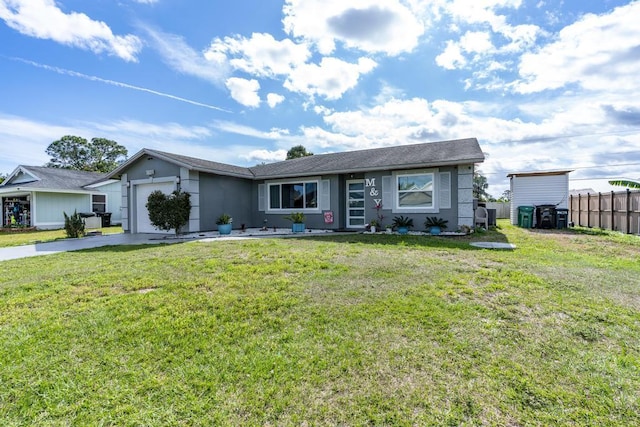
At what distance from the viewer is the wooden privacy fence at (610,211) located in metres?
10.9

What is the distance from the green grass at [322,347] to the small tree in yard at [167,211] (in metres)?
5.68

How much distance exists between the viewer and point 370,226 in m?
11.5

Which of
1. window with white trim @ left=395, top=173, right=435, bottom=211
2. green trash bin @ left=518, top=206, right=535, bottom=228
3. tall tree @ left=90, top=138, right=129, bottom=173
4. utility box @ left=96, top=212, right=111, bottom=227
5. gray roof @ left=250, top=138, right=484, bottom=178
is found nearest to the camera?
gray roof @ left=250, top=138, right=484, bottom=178

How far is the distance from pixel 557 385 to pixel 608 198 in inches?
588

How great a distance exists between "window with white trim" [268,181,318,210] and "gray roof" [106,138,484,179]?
635 millimetres

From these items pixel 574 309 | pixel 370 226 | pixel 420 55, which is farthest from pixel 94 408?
pixel 420 55

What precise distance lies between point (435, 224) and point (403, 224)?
3.62ft

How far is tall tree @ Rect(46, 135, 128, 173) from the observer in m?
40.2

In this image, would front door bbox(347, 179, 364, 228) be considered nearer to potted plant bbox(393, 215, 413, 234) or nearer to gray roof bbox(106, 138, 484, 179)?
gray roof bbox(106, 138, 484, 179)

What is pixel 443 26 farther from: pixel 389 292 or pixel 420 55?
pixel 389 292

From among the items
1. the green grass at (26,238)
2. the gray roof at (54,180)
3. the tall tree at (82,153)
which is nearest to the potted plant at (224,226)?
the green grass at (26,238)

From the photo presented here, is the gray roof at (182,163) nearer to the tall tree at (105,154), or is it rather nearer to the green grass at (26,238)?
the green grass at (26,238)

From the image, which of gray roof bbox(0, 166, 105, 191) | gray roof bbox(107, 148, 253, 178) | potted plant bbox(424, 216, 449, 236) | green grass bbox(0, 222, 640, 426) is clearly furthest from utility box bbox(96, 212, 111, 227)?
potted plant bbox(424, 216, 449, 236)

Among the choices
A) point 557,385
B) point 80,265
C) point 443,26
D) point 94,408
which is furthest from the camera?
point 443,26
